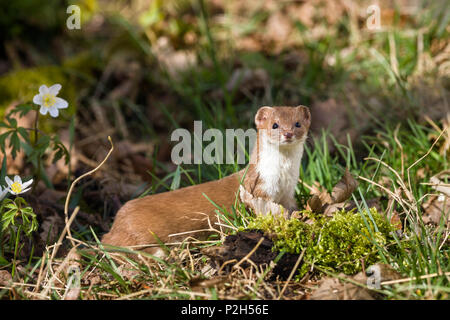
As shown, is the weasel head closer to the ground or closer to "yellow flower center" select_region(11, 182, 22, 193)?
the ground

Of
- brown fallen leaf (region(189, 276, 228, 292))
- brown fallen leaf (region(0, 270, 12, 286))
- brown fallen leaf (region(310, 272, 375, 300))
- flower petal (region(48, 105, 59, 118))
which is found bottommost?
brown fallen leaf (region(0, 270, 12, 286))

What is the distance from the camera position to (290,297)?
281cm

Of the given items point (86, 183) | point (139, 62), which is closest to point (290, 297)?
point (86, 183)

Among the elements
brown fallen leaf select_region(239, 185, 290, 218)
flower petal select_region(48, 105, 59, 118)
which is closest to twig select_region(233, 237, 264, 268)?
brown fallen leaf select_region(239, 185, 290, 218)

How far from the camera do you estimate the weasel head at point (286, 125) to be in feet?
9.46

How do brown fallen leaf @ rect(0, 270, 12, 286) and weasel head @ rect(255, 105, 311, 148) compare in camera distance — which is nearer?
A: weasel head @ rect(255, 105, 311, 148)

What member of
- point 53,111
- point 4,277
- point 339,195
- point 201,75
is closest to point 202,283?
point 339,195

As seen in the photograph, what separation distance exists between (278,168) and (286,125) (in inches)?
14.1

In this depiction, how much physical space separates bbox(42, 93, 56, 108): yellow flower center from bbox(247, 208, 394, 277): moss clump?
5.56ft

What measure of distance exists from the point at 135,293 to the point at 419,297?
1588 mm

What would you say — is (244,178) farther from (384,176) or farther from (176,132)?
(176,132)

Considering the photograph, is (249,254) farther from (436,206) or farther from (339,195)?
(436,206)

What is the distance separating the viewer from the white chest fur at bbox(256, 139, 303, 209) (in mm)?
3115

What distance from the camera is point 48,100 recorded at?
343cm
